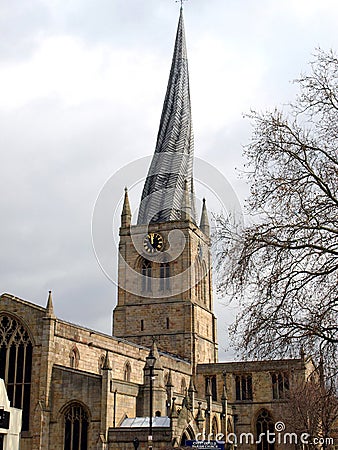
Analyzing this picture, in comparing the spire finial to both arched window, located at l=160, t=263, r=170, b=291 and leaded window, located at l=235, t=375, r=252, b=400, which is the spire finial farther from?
leaded window, located at l=235, t=375, r=252, b=400

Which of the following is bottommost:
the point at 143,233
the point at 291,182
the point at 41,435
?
the point at 41,435

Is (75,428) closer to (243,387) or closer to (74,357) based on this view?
(74,357)

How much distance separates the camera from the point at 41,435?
45469mm

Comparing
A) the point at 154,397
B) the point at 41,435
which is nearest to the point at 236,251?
the point at 41,435

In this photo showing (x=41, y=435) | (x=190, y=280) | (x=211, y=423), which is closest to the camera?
(x=41, y=435)

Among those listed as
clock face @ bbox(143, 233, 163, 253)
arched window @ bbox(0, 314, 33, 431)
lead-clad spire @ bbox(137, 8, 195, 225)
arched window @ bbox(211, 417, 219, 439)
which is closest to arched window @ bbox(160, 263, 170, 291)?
clock face @ bbox(143, 233, 163, 253)

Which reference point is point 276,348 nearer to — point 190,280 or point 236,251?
point 236,251

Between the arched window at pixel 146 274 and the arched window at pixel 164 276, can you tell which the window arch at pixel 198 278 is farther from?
the arched window at pixel 146 274

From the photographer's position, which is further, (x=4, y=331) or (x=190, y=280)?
(x=190, y=280)

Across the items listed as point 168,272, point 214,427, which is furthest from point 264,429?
point 168,272

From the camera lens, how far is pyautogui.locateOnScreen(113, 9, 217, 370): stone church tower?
7488 centimetres

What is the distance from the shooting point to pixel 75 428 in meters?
46.3

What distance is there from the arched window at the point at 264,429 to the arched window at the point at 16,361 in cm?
3080

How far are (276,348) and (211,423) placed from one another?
49.0 metres
